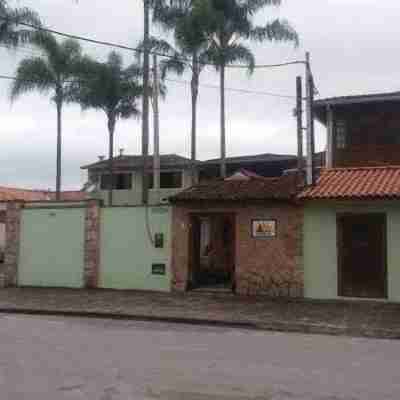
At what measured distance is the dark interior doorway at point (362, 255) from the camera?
48.6 ft

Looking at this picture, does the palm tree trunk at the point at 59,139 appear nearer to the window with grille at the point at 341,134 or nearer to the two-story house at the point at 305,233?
the two-story house at the point at 305,233

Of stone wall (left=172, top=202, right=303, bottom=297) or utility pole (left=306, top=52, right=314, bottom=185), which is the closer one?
stone wall (left=172, top=202, right=303, bottom=297)

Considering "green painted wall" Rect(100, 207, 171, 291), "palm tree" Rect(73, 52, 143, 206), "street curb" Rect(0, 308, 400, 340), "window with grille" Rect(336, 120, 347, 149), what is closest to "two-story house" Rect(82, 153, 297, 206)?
"palm tree" Rect(73, 52, 143, 206)

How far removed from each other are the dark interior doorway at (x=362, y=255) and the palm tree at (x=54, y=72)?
17804mm

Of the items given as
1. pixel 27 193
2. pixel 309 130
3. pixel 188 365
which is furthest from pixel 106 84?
pixel 27 193

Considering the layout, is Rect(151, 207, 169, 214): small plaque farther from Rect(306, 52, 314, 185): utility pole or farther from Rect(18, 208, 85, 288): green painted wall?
Rect(306, 52, 314, 185): utility pole

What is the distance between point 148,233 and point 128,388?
35.9 feet

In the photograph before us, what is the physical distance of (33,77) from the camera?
1094 inches

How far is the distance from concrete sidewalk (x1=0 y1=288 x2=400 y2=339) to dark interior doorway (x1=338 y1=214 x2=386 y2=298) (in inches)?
20.0

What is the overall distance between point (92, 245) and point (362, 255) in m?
7.86

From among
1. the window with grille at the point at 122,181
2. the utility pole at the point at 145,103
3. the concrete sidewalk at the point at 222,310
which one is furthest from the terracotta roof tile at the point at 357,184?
the window with grille at the point at 122,181

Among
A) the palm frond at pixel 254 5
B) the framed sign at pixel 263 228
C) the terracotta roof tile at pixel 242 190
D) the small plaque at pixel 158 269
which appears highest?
the palm frond at pixel 254 5

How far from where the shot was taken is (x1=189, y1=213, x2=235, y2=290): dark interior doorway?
16.8 metres

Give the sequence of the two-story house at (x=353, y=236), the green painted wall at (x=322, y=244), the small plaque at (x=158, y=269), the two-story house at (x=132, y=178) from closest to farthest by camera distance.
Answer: the two-story house at (x=353, y=236) → the green painted wall at (x=322, y=244) → the small plaque at (x=158, y=269) → the two-story house at (x=132, y=178)
